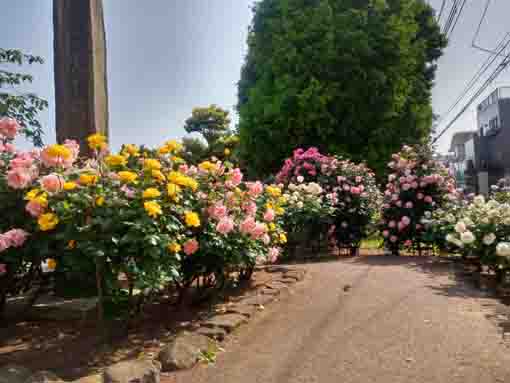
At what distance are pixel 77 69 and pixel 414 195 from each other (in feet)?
18.1

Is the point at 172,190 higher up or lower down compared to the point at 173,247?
higher up

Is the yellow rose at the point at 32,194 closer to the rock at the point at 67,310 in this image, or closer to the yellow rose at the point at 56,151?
the yellow rose at the point at 56,151

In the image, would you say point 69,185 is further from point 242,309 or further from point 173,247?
point 242,309

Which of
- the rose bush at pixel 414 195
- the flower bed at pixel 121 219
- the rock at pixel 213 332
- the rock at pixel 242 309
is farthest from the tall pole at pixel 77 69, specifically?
the rose bush at pixel 414 195

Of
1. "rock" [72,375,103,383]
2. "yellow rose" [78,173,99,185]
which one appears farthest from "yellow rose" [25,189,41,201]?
"rock" [72,375,103,383]

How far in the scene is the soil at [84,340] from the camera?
8.68 ft

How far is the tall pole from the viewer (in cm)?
399

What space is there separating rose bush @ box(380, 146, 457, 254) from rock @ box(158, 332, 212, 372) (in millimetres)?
5047

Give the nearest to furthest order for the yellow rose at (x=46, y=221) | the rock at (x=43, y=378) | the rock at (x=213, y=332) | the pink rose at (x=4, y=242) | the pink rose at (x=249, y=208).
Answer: the rock at (x=43, y=378) < the yellow rose at (x=46, y=221) < the pink rose at (x=4, y=242) < the rock at (x=213, y=332) < the pink rose at (x=249, y=208)

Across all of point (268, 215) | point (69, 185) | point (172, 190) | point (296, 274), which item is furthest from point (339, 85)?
point (69, 185)

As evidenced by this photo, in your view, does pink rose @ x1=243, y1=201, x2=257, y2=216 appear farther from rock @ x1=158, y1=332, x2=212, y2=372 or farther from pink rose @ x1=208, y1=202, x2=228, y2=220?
rock @ x1=158, y1=332, x2=212, y2=372

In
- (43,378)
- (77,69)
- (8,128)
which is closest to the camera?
(43,378)

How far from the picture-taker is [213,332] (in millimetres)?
3037

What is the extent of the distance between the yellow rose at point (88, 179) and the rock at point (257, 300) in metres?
1.77
